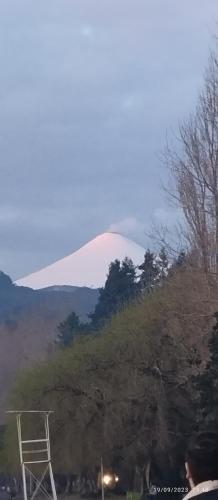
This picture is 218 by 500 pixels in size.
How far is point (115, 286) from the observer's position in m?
73.6

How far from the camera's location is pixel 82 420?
38219 millimetres

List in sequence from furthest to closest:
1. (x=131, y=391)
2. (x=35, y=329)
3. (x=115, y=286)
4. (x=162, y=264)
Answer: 1. (x=35, y=329)
2. (x=115, y=286)
3. (x=162, y=264)
4. (x=131, y=391)

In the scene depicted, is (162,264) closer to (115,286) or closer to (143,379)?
(143,379)

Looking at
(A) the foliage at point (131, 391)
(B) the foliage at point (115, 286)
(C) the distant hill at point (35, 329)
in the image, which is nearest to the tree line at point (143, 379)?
(A) the foliage at point (131, 391)

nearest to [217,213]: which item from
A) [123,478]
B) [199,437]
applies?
[123,478]

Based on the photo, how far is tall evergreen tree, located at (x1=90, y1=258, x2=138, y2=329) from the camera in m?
72.1

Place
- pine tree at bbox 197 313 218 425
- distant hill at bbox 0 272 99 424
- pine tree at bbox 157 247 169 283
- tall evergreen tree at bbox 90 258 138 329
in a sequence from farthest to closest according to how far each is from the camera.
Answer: distant hill at bbox 0 272 99 424, tall evergreen tree at bbox 90 258 138 329, pine tree at bbox 157 247 169 283, pine tree at bbox 197 313 218 425

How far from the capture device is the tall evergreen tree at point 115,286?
2837 inches

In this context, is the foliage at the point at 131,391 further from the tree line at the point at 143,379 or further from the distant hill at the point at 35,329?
the distant hill at the point at 35,329

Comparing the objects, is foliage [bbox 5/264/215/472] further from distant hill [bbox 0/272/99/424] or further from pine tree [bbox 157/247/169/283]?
distant hill [bbox 0/272/99/424]

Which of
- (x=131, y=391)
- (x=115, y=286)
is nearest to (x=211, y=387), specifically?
(x=131, y=391)

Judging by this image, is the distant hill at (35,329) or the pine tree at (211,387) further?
the distant hill at (35,329)

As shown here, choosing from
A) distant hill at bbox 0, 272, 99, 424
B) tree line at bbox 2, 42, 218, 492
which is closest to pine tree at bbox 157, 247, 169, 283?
tree line at bbox 2, 42, 218, 492

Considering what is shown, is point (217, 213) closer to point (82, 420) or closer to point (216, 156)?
point (216, 156)
